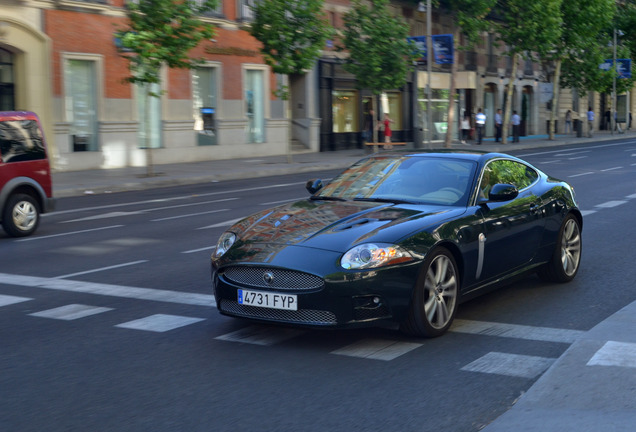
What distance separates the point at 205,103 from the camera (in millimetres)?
35094

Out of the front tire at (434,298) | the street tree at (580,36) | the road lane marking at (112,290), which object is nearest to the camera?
the front tire at (434,298)

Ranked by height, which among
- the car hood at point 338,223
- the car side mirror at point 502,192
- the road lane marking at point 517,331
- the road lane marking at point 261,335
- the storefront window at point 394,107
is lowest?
the road lane marking at point 517,331

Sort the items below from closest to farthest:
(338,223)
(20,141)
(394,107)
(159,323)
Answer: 1. (338,223)
2. (159,323)
3. (20,141)
4. (394,107)

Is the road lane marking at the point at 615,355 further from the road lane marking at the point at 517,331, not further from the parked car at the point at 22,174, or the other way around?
the parked car at the point at 22,174

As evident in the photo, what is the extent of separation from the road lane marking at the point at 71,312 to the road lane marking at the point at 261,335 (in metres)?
1.51

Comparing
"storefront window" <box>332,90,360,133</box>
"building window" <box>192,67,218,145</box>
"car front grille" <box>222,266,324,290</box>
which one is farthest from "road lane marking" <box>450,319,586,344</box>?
"storefront window" <box>332,90,360,133</box>

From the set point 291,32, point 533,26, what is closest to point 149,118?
point 291,32

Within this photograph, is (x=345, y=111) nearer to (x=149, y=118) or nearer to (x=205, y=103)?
(x=205, y=103)

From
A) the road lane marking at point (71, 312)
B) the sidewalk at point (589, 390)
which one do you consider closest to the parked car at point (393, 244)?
the sidewalk at point (589, 390)

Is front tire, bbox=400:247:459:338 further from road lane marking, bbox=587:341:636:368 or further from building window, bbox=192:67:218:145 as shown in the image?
building window, bbox=192:67:218:145

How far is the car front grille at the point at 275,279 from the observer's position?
20.7ft

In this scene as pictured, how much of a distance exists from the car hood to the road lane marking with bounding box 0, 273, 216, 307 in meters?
1.25

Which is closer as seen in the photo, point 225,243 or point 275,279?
point 275,279

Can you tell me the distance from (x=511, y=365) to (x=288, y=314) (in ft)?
5.11
